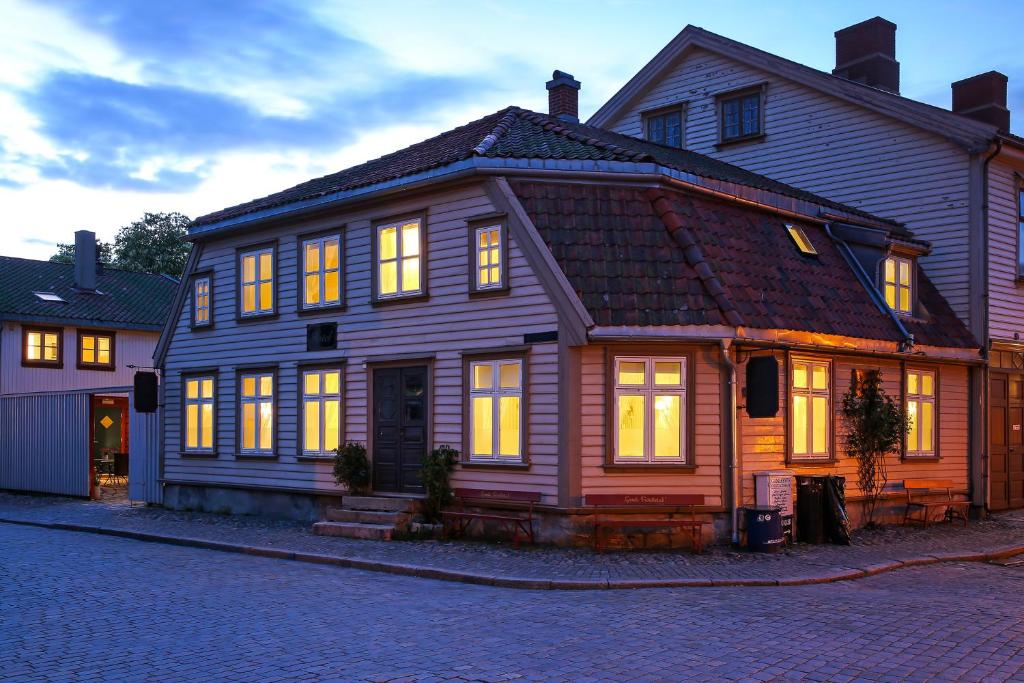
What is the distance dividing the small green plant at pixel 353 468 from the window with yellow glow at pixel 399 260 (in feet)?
9.30

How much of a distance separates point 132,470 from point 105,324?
14.7 metres

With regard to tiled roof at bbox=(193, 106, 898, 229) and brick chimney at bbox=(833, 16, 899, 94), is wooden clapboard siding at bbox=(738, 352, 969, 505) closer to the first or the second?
tiled roof at bbox=(193, 106, 898, 229)

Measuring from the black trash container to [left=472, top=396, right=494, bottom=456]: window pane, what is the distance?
4986 millimetres

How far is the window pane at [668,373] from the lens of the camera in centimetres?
1505

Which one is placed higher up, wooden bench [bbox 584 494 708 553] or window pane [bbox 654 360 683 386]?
window pane [bbox 654 360 683 386]

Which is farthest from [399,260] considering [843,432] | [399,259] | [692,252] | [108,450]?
[108,450]

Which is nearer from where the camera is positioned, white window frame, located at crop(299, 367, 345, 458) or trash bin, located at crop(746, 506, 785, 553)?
trash bin, located at crop(746, 506, 785, 553)

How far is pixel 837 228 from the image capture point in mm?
19016

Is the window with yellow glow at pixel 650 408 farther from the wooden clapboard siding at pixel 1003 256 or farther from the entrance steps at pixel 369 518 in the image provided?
the wooden clapboard siding at pixel 1003 256

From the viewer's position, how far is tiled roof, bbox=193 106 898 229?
1609cm

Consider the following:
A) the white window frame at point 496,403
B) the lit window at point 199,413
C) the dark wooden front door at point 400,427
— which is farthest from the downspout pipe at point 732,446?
the lit window at point 199,413

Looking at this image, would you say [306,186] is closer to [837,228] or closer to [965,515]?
[837,228]

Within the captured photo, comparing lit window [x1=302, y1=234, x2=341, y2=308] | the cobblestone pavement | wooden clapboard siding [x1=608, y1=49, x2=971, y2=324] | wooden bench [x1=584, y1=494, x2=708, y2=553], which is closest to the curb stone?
the cobblestone pavement

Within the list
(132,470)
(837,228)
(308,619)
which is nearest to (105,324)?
(132,470)
